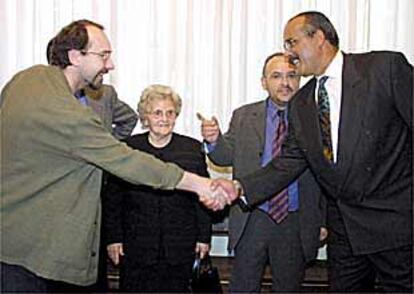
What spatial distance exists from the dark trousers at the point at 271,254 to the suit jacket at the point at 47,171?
3.76 ft

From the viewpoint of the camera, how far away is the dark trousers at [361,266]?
118 inches

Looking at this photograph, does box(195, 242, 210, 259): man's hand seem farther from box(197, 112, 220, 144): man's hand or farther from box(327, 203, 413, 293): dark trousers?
box(327, 203, 413, 293): dark trousers

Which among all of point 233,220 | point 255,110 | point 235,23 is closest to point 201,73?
point 235,23

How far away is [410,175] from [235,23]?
5.93 ft

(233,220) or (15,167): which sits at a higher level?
(15,167)

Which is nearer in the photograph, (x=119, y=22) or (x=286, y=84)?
(x=286, y=84)

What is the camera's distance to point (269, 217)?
12.1ft

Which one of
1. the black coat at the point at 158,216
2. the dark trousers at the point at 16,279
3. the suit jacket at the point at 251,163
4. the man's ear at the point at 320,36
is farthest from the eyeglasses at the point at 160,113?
the dark trousers at the point at 16,279

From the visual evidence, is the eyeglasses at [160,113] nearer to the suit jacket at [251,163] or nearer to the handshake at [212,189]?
the suit jacket at [251,163]

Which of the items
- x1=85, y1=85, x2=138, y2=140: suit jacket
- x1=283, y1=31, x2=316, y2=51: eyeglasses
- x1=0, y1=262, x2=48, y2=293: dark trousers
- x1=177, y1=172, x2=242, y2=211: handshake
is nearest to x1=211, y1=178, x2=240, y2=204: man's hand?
x1=177, y1=172, x2=242, y2=211: handshake

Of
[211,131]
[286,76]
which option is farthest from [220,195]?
[286,76]

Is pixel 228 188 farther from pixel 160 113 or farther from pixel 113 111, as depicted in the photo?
pixel 113 111

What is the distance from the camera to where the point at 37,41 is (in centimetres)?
456

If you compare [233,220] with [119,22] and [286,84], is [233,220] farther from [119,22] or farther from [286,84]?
[119,22]
